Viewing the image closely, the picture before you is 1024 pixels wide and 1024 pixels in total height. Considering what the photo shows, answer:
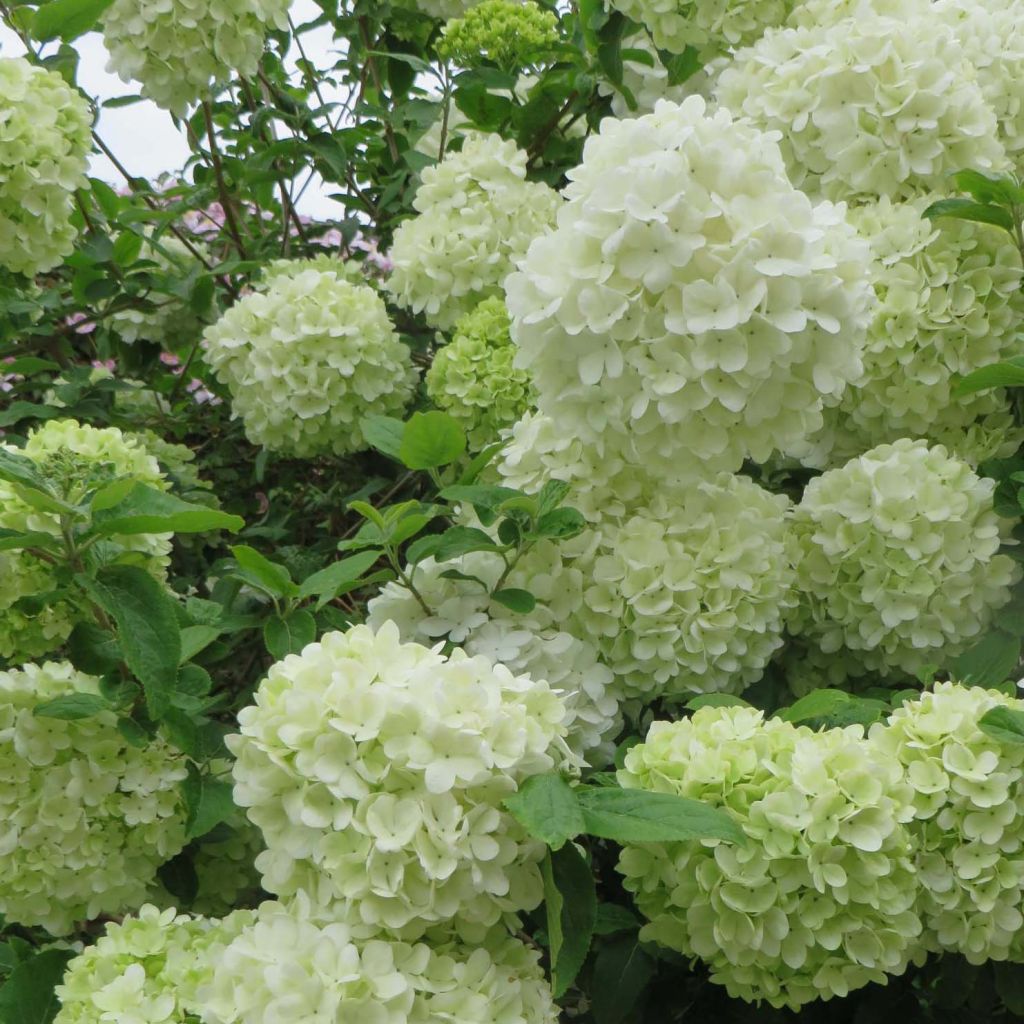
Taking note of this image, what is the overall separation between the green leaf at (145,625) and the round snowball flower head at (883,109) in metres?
1.11

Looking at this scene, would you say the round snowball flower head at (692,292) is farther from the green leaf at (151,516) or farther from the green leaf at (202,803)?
the green leaf at (202,803)

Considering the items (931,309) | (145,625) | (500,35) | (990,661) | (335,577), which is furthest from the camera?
(500,35)

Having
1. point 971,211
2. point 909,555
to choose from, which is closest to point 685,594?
point 909,555

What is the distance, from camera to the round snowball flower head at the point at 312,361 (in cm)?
202

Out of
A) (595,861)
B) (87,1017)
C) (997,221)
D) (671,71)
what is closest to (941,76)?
(997,221)

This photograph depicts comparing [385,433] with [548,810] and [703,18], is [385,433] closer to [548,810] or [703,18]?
[548,810]

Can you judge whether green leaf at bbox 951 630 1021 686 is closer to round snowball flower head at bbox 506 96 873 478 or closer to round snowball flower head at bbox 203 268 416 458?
round snowball flower head at bbox 506 96 873 478

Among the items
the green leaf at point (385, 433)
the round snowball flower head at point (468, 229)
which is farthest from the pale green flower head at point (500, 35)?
the green leaf at point (385, 433)

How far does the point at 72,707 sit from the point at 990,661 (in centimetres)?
107

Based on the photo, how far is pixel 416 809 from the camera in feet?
3.29

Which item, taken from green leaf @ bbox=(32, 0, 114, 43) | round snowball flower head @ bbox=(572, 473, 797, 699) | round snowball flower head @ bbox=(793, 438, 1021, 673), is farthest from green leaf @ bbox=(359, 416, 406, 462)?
green leaf @ bbox=(32, 0, 114, 43)

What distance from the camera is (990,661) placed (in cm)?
145

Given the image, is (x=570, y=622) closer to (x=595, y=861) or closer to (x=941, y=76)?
(x=595, y=861)

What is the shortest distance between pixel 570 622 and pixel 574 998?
0.56 meters
